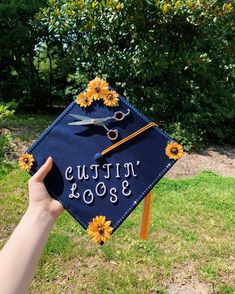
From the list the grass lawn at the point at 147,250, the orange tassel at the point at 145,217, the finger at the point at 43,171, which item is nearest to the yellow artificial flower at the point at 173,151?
the orange tassel at the point at 145,217

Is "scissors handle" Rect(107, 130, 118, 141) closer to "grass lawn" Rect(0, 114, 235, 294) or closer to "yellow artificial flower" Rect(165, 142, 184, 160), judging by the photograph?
"yellow artificial flower" Rect(165, 142, 184, 160)

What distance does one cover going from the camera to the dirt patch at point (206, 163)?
573 cm

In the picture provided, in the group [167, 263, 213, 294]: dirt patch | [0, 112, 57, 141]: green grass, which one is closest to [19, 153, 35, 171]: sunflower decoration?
[167, 263, 213, 294]: dirt patch

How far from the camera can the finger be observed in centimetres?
161

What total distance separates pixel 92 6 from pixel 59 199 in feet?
18.3

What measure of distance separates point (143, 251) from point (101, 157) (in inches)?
71.8

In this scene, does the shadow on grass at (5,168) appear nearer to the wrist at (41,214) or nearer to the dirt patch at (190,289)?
the dirt patch at (190,289)

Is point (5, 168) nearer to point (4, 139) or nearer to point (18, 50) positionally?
point (4, 139)

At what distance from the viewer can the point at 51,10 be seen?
7141 mm

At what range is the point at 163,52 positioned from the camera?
265 inches

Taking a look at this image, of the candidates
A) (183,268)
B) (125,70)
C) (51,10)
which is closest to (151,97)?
(125,70)

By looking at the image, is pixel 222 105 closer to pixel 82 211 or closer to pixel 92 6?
pixel 92 6

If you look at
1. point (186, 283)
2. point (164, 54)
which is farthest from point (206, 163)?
point (186, 283)

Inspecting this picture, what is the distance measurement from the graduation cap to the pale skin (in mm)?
145
